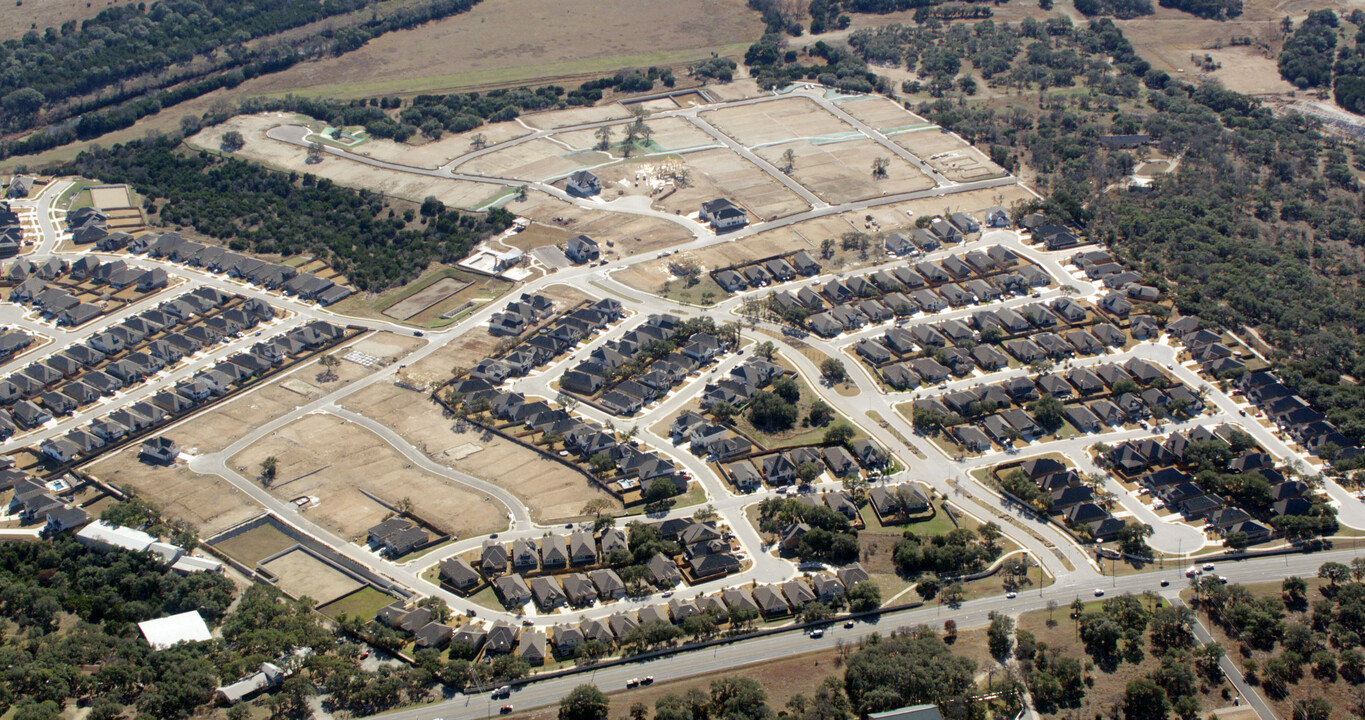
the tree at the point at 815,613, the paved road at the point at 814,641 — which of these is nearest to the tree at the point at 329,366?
the paved road at the point at 814,641

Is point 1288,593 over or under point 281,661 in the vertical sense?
under

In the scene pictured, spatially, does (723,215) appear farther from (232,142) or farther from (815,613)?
(232,142)

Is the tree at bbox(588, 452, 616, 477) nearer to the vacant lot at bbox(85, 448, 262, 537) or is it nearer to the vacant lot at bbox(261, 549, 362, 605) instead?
the vacant lot at bbox(261, 549, 362, 605)

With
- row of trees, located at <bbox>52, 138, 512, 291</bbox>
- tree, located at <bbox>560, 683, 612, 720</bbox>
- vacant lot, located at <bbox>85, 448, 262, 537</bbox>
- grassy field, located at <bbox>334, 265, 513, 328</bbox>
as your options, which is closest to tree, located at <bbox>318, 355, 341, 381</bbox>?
grassy field, located at <bbox>334, 265, 513, 328</bbox>

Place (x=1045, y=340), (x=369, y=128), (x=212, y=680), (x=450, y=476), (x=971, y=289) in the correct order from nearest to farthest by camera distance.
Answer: (x=212, y=680) < (x=450, y=476) < (x=1045, y=340) < (x=971, y=289) < (x=369, y=128)

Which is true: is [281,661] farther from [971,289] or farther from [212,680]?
[971,289]

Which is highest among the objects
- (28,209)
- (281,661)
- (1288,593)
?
(28,209)

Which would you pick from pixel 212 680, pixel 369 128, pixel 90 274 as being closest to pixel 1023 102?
pixel 369 128

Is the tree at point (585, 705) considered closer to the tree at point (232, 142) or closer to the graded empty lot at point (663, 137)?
the graded empty lot at point (663, 137)
